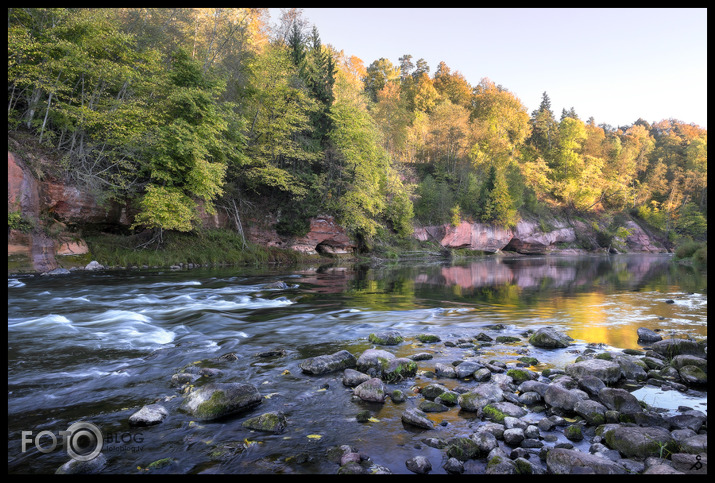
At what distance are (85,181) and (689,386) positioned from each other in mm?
23605

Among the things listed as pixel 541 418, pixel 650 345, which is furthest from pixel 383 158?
pixel 541 418

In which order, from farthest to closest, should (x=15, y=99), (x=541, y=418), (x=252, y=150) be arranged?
(x=252, y=150) < (x=15, y=99) < (x=541, y=418)

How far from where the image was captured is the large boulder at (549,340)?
7.17 m

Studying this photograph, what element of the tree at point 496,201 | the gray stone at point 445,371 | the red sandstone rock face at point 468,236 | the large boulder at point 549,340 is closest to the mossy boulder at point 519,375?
the gray stone at point 445,371

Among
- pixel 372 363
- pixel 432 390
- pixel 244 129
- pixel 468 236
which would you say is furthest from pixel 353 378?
pixel 468 236

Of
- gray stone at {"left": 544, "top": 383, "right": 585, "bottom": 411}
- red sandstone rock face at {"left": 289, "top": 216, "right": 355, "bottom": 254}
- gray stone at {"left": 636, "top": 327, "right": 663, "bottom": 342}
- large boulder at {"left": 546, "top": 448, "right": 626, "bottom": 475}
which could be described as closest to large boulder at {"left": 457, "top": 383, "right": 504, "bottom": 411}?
gray stone at {"left": 544, "top": 383, "right": 585, "bottom": 411}

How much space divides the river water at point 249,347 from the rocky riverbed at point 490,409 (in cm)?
7

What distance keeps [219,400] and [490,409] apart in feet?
10.0

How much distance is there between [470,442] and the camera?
3.56 m

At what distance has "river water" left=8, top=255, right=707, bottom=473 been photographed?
3.60 m

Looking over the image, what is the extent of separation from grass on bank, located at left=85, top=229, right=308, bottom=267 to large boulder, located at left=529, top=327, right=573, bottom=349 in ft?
68.1

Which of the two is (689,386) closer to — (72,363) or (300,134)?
(72,363)

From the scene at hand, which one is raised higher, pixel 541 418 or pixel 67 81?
pixel 67 81

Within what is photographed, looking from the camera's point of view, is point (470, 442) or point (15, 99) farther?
point (15, 99)
